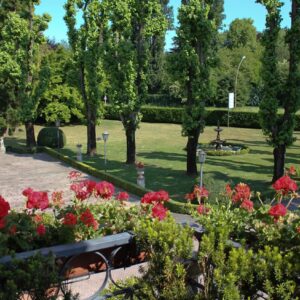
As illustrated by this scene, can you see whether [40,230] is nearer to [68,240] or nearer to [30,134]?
[68,240]

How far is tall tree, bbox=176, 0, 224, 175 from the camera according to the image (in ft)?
49.4

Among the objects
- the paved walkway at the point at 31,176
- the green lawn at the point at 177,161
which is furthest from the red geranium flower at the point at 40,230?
the paved walkway at the point at 31,176

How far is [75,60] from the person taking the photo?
70.4 feet

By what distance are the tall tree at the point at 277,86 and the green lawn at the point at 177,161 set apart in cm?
188

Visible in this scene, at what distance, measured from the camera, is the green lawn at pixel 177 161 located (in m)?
15.3

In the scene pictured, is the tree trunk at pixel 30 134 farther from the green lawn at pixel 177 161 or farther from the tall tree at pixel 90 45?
the tall tree at pixel 90 45

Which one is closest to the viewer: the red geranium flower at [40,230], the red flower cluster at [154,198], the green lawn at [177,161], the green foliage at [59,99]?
the red geranium flower at [40,230]

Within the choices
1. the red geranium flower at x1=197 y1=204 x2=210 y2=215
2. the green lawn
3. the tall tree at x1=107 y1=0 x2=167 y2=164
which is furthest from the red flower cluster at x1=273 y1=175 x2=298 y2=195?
the tall tree at x1=107 y1=0 x2=167 y2=164

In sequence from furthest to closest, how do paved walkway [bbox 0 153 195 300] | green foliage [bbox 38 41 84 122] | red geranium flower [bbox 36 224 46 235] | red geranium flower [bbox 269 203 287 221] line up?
1. green foliage [bbox 38 41 84 122]
2. paved walkway [bbox 0 153 195 300]
3. red geranium flower [bbox 36 224 46 235]
4. red geranium flower [bbox 269 203 287 221]

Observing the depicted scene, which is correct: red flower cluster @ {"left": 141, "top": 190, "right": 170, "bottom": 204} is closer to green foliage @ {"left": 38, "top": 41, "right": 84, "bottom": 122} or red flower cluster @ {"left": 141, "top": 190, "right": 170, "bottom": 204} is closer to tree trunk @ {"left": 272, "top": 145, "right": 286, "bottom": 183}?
tree trunk @ {"left": 272, "top": 145, "right": 286, "bottom": 183}

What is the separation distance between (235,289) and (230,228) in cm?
79

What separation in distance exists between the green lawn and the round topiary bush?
766 millimetres

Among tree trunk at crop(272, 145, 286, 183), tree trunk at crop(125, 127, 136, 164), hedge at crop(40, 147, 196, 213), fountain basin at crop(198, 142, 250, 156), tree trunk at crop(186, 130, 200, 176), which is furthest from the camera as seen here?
fountain basin at crop(198, 142, 250, 156)

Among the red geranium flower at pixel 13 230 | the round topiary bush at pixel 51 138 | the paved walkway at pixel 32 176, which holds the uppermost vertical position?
the red geranium flower at pixel 13 230
